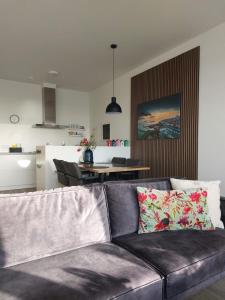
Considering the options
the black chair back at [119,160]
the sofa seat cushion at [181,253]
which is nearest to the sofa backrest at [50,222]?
the sofa seat cushion at [181,253]

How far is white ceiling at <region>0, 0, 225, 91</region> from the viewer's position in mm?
2865

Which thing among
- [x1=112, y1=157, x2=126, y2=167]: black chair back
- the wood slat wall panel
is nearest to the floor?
the wood slat wall panel

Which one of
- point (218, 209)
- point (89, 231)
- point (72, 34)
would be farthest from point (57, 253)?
point (72, 34)

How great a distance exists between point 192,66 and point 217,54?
45 cm

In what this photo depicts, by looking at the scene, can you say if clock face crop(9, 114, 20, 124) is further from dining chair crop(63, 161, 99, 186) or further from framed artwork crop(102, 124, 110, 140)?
dining chair crop(63, 161, 99, 186)

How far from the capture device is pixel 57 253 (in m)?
1.43

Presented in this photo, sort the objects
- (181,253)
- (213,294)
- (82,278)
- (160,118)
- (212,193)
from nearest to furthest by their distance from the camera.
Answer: (82,278) → (181,253) → (213,294) → (212,193) → (160,118)

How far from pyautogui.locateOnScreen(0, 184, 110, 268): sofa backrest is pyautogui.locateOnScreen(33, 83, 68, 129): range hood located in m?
4.99

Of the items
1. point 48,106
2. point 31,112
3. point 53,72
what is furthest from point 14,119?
point 53,72

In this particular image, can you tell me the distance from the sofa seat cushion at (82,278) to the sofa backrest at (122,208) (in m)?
0.32

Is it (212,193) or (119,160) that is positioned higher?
(119,160)

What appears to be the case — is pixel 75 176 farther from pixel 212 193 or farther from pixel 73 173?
pixel 212 193

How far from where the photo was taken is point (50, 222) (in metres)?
1.46

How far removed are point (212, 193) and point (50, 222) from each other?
1.36m
